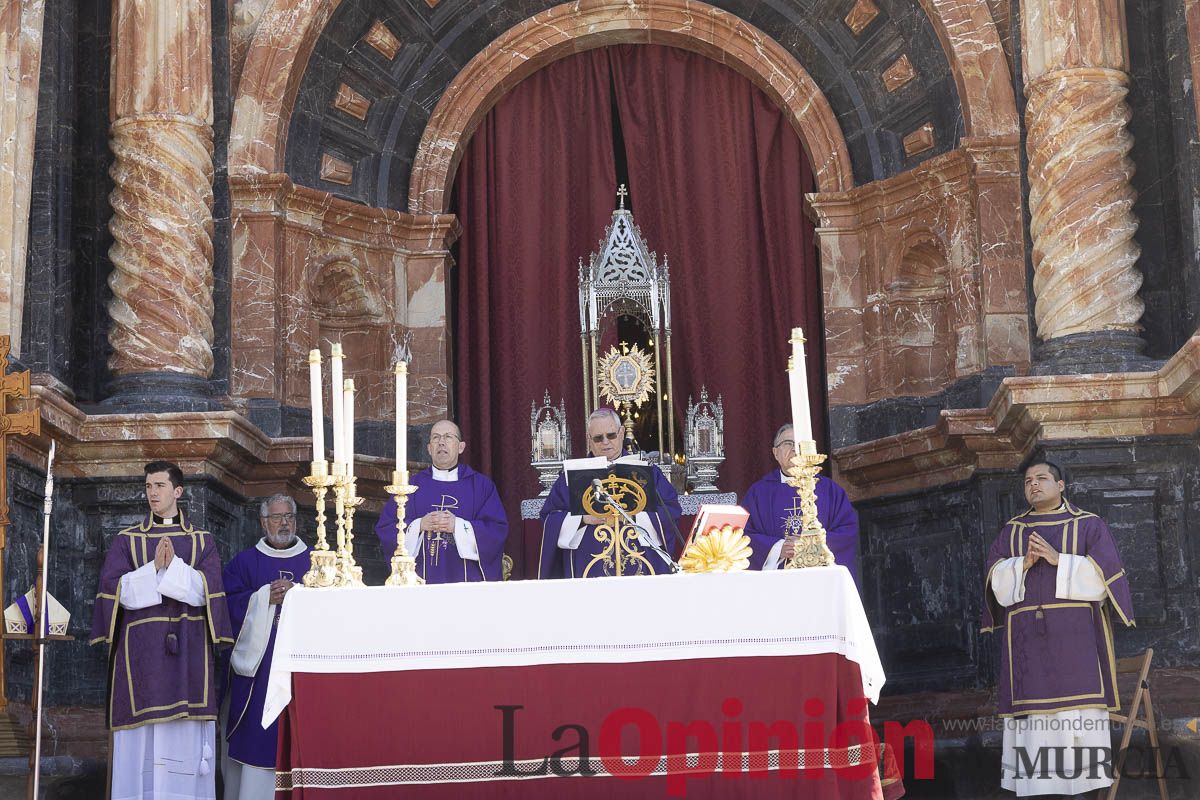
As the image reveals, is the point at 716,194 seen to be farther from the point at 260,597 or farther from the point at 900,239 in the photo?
the point at 260,597

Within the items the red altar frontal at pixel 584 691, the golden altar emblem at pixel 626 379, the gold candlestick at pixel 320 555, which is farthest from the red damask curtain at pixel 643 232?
the red altar frontal at pixel 584 691

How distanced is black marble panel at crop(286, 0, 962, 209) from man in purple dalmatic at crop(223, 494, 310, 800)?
301cm

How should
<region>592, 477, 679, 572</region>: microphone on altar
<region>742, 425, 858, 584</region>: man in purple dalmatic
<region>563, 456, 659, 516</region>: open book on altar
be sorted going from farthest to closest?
1. <region>742, 425, 858, 584</region>: man in purple dalmatic
2. <region>563, 456, 659, 516</region>: open book on altar
3. <region>592, 477, 679, 572</region>: microphone on altar

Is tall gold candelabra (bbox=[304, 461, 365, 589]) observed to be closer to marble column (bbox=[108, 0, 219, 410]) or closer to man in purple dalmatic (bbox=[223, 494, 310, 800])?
man in purple dalmatic (bbox=[223, 494, 310, 800])

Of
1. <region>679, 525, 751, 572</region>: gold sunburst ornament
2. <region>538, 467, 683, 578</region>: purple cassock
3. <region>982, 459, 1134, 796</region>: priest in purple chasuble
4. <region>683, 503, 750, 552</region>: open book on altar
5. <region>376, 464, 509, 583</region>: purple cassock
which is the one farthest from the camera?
<region>376, 464, 509, 583</region>: purple cassock

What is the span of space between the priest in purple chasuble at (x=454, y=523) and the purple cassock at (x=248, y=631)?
2.29ft

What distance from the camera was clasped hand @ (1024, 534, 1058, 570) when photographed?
844 cm

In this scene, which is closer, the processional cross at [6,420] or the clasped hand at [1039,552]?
the clasped hand at [1039,552]

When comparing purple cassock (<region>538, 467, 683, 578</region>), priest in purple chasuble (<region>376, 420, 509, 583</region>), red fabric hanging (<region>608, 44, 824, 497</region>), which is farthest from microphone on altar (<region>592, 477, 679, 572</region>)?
red fabric hanging (<region>608, 44, 824, 497</region>)

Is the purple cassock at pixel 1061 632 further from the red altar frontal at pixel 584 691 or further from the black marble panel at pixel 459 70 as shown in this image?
the black marble panel at pixel 459 70

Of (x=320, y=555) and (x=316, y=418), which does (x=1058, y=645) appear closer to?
(x=320, y=555)

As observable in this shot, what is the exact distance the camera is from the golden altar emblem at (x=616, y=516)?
7.67 meters

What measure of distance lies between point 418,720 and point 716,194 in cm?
694

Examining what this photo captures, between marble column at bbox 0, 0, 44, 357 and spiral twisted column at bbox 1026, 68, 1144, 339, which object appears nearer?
marble column at bbox 0, 0, 44, 357
